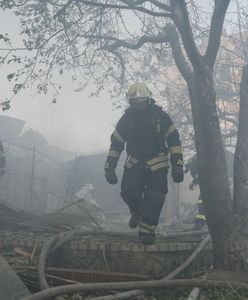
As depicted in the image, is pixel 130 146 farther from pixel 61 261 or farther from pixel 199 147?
pixel 61 261

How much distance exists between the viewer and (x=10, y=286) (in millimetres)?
3564

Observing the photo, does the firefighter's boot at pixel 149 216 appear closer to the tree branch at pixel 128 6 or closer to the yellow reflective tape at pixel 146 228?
the yellow reflective tape at pixel 146 228

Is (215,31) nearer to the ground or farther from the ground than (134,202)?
farther from the ground

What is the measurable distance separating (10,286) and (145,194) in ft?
6.36

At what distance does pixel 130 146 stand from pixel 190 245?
4.54ft

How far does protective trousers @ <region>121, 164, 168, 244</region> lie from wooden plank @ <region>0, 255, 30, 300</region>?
1570mm

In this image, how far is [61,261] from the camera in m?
5.30

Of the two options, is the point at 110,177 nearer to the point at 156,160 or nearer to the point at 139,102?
the point at 156,160

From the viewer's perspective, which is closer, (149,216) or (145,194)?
(149,216)

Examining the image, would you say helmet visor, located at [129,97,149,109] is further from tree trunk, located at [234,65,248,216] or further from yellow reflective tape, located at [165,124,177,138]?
tree trunk, located at [234,65,248,216]

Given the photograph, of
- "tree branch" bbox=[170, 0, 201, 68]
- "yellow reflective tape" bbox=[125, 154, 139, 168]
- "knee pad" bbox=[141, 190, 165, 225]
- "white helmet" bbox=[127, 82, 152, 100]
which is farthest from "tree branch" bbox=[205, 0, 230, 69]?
"knee pad" bbox=[141, 190, 165, 225]

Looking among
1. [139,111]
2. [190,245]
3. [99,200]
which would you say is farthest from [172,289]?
[99,200]

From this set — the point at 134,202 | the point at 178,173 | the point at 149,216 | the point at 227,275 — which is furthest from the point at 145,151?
the point at 227,275

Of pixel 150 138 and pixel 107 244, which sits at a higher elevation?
pixel 150 138
